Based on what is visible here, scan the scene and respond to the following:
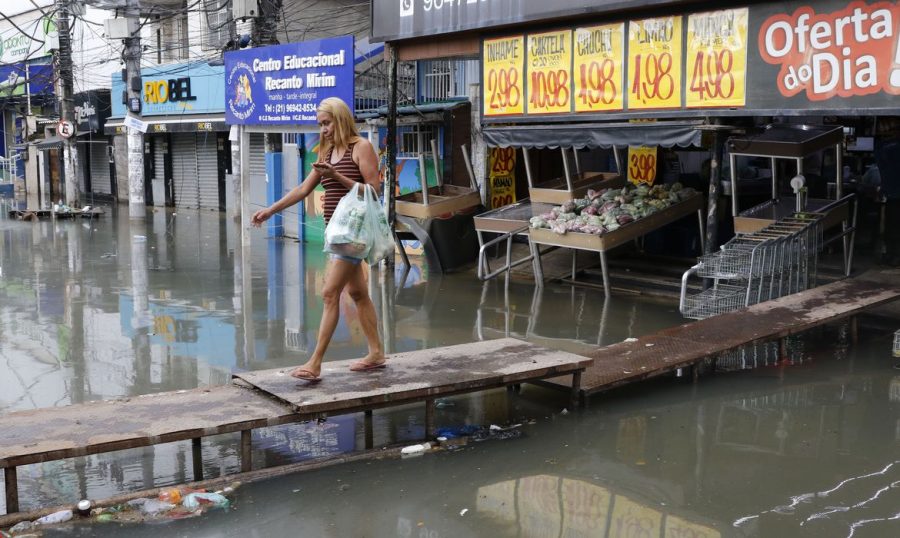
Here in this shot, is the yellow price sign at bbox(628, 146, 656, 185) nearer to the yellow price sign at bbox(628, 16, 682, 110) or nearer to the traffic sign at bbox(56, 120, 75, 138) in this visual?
the yellow price sign at bbox(628, 16, 682, 110)

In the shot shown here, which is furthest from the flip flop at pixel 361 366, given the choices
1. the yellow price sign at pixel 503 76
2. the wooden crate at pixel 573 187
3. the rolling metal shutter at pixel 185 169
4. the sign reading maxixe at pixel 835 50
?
the rolling metal shutter at pixel 185 169

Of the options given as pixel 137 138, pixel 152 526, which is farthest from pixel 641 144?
pixel 137 138

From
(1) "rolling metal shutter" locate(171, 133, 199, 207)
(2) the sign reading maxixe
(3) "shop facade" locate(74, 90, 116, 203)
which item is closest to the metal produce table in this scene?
(2) the sign reading maxixe

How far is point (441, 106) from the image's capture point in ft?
54.5

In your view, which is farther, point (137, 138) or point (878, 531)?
point (137, 138)

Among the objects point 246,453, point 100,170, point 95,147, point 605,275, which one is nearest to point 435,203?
point 605,275

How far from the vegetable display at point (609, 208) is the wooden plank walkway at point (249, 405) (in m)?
5.01

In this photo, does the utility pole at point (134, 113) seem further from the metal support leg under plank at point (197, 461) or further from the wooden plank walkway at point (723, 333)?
the metal support leg under plank at point (197, 461)

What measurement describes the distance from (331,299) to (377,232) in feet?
1.80

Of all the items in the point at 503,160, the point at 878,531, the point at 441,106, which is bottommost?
the point at 878,531

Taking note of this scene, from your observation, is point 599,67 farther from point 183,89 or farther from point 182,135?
Answer: point 182,135

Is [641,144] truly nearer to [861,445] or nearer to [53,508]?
[861,445]

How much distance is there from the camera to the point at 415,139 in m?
17.5

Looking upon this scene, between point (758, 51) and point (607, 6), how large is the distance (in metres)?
1.97
